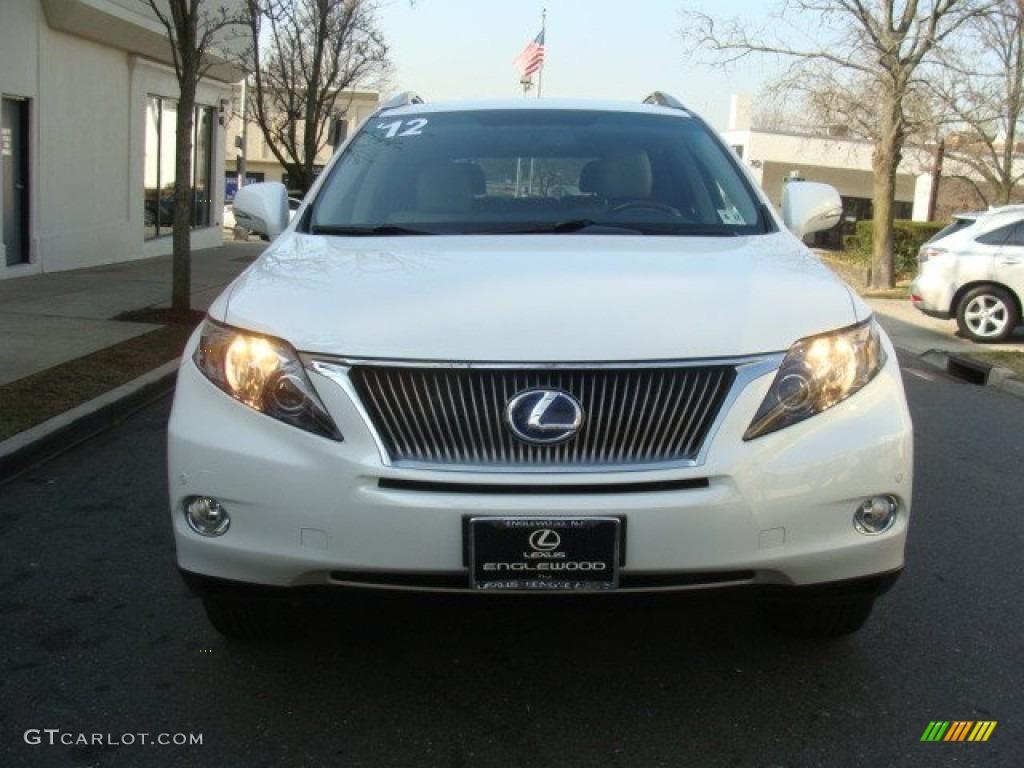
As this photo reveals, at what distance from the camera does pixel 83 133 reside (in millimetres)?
16062

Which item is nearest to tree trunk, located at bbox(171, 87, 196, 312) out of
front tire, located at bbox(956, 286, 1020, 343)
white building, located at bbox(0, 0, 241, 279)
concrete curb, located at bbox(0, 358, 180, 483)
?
concrete curb, located at bbox(0, 358, 180, 483)

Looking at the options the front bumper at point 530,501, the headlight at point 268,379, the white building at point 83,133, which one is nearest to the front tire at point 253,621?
the front bumper at point 530,501

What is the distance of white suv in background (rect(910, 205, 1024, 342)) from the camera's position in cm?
1291

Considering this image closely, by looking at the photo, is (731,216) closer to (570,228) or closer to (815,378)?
(570,228)

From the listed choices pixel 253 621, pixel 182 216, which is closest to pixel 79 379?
pixel 182 216

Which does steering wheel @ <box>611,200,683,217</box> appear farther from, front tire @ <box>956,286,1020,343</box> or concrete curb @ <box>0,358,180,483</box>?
front tire @ <box>956,286,1020,343</box>

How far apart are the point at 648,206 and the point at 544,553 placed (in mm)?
1783

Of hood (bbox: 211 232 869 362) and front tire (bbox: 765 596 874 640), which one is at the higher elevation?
hood (bbox: 211 232 869 362)

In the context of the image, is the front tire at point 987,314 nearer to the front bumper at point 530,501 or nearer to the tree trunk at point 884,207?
the tree trunk at point 884,207

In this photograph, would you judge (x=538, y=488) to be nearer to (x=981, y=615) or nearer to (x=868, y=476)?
(x=868, y=476)

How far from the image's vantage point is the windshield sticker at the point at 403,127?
4453mm

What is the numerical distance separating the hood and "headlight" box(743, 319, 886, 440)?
46 mm

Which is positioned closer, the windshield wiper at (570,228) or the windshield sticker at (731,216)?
the windshield wiper at (570,228)

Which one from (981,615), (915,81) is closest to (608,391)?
(981,615)
